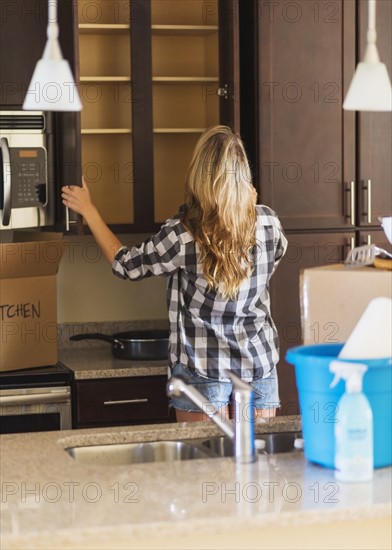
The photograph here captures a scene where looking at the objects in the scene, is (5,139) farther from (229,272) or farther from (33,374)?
(229,272)

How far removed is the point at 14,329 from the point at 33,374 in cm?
18

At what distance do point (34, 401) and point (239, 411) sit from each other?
1.55 m

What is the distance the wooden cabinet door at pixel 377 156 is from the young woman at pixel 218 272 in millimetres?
687

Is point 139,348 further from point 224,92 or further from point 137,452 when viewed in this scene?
point 137,452

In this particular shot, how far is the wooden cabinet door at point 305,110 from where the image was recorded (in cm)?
377

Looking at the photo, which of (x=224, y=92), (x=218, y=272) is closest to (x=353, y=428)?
(x=218, y=272)

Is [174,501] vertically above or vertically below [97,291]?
below

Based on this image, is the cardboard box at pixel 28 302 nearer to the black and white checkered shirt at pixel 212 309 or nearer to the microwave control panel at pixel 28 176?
the microwave control panel at pixel 28 176

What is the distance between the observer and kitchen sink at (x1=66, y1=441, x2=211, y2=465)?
2449mm

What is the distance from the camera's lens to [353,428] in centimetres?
206

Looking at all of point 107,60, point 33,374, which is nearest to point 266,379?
point 33,374

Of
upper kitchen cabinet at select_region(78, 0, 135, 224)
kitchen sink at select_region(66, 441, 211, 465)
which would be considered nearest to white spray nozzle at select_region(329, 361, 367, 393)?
kitchen sink at select_region(66, 441, 211, 465)

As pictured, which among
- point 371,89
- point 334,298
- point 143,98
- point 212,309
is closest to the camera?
point 371,89

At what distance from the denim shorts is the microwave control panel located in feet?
3.13
